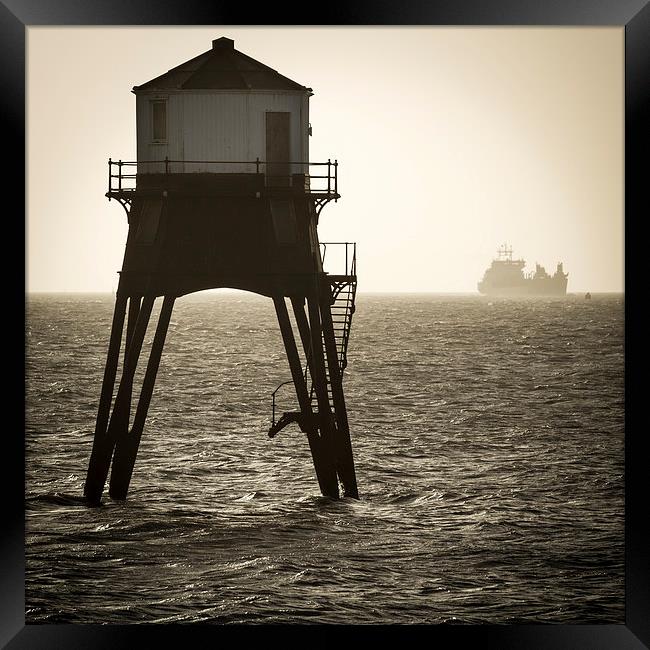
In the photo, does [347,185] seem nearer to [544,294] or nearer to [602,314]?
[602,314]

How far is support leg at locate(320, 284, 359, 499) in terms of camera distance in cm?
2920

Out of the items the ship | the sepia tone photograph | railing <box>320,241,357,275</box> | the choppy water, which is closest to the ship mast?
the ship

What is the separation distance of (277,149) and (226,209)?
1.68m

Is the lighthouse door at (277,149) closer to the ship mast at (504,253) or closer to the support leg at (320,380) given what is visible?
the support leg at (320,380)

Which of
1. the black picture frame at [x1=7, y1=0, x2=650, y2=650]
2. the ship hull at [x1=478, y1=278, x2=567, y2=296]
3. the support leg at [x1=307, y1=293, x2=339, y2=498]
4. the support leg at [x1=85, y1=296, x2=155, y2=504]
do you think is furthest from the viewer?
the ship hull at [x1=478, y1=278, x2=567, y2=296]

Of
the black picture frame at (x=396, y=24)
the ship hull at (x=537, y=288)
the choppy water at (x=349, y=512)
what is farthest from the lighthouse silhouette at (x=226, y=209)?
the ship hull at (x=537, y=288)

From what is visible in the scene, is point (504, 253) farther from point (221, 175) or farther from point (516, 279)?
point (221, 175)

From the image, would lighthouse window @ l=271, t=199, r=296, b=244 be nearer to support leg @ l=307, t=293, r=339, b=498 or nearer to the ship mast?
support leg @ l=307, t=293, r=339, b=498

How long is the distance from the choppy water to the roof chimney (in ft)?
33.4

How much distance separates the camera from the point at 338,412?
2981 cm

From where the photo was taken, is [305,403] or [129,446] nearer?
[305,403]

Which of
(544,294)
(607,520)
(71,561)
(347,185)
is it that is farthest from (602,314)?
(71,561)

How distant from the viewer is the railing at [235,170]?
92.1 feet

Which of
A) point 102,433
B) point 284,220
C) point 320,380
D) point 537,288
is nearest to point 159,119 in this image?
point 284,220
